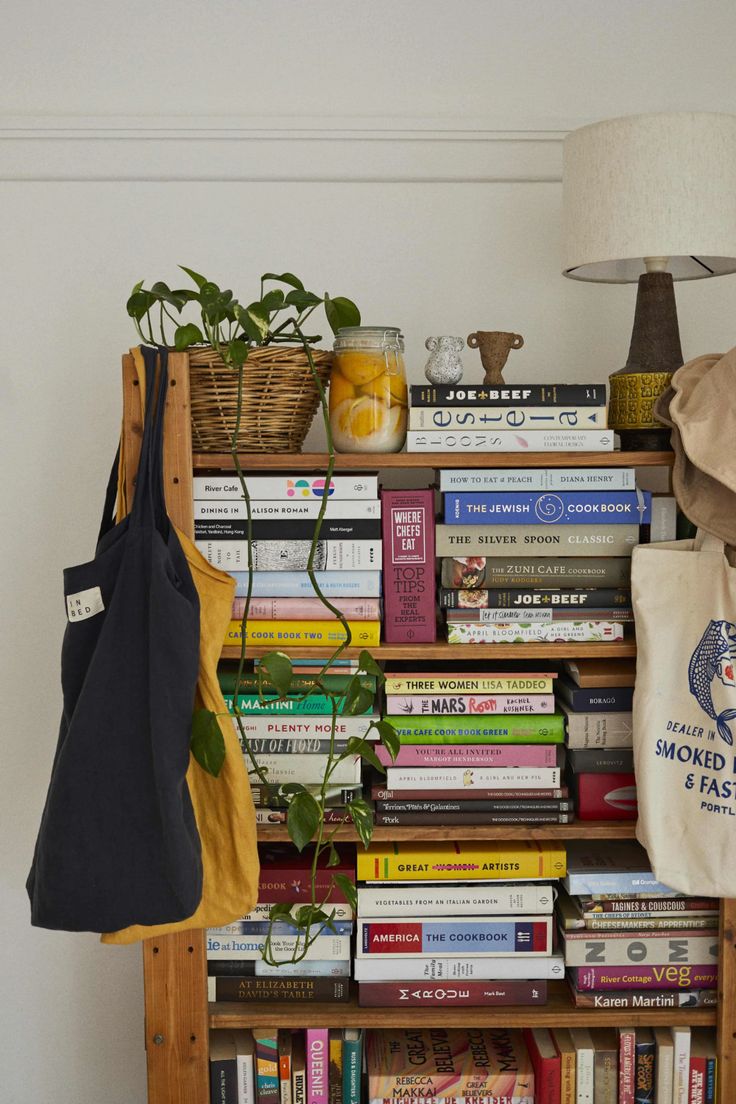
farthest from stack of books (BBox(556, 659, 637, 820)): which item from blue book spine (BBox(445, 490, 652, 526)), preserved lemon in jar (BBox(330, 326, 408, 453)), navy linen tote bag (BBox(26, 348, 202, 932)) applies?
navy linen tote bag (BBox(26, 348, 202, 932))

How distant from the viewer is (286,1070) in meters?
1.63

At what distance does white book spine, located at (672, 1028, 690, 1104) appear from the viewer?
1617 millimetres

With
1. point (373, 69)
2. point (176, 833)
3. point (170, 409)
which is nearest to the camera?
point (176, 833)

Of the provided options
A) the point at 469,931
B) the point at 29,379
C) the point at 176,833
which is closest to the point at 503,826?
the point at 469,931

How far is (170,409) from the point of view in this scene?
1.47m

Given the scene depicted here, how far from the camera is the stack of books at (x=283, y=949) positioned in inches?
63.4

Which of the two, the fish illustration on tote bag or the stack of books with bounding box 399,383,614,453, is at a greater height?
the stack of books with bounding box 399,383,614,453

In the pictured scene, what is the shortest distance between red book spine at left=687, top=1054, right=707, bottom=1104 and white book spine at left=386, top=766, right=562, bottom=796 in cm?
51

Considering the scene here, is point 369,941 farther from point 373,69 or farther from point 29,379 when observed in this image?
point 373,69

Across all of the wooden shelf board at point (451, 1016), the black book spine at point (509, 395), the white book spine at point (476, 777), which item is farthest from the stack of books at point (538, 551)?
the wooden shelf board at point (451, 1016)

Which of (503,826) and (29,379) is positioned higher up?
(29,379)

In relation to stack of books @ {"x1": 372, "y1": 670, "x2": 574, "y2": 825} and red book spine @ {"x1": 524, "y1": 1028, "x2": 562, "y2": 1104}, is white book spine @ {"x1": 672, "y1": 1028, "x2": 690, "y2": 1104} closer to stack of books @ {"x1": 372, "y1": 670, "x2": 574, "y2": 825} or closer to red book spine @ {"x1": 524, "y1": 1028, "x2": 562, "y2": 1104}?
red book spine @ {"x1": 524, "y1": 1028, "x2": 562, "y2": 1104}

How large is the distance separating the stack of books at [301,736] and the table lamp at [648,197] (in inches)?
24.3

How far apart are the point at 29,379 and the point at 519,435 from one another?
94 cm
